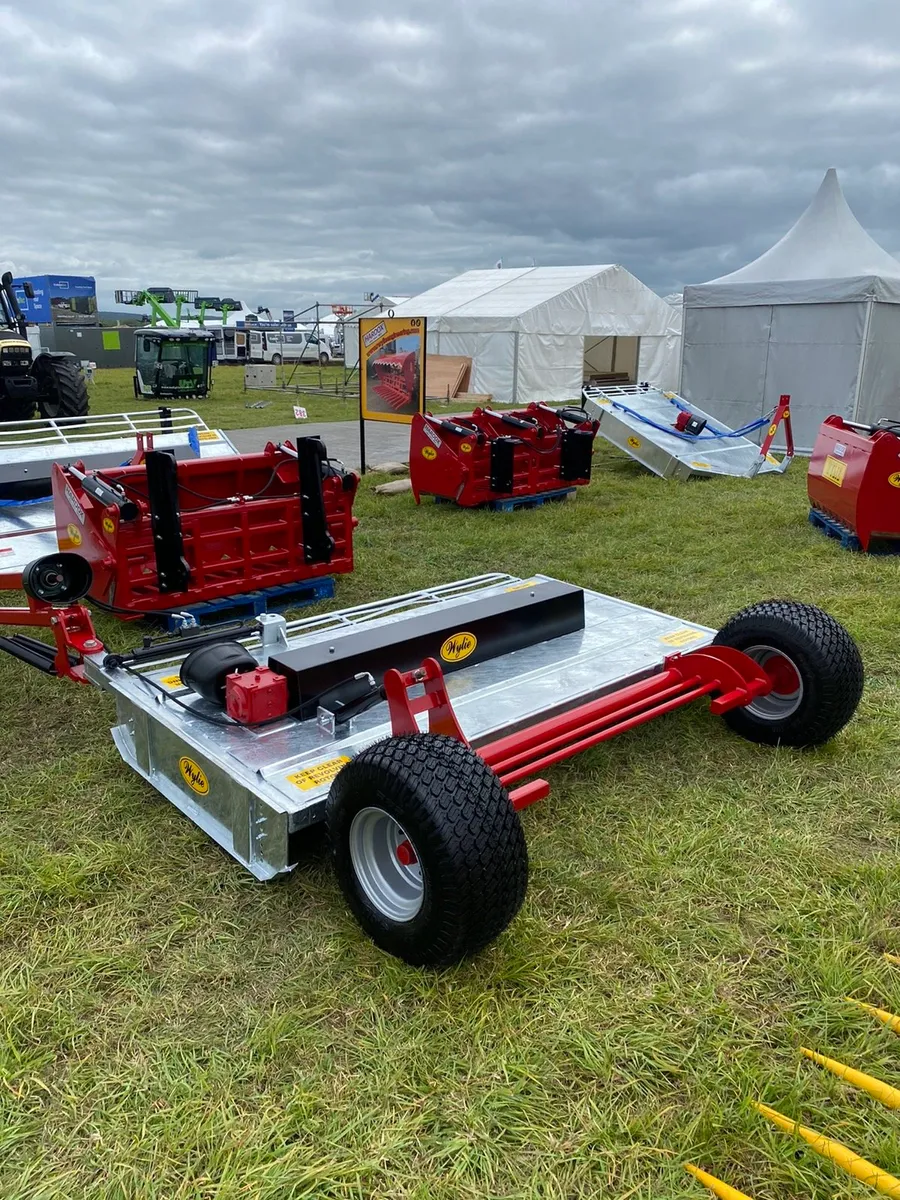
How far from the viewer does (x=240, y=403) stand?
789 inches

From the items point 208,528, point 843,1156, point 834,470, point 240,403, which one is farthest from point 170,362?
point 843,1156

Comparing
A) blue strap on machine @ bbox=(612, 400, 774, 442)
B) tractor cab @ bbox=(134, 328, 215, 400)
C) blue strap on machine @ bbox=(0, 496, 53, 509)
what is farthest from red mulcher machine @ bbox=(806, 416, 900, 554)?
tractor cab @ bbox=(134, 328, 215, 400)

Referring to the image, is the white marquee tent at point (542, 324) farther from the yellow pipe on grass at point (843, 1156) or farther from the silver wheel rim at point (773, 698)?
the yellow pipe on grass at point (843, 1156)

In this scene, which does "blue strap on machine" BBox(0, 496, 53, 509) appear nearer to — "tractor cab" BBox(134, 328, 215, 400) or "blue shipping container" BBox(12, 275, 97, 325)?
"tractor cab" BBox(134, 328, 215, 400)

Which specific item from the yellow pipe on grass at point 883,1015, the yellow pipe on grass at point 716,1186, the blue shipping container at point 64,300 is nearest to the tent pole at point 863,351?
the yellow pipe on grass at point 883,1015

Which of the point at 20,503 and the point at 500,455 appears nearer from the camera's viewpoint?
the point at 20,503

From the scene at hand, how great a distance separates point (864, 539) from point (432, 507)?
13.2 ft

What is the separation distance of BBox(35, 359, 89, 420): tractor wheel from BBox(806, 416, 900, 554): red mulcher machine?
33.0ft

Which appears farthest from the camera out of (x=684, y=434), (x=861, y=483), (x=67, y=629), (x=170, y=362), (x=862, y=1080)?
(x=170, y=362)

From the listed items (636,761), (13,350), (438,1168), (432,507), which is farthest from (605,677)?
(13,350)

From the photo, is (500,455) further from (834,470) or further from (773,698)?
(773,698)

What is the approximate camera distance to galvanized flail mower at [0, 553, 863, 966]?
2211 mm

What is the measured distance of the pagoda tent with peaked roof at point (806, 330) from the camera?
1193 cm

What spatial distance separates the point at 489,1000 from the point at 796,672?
1.88 metres
